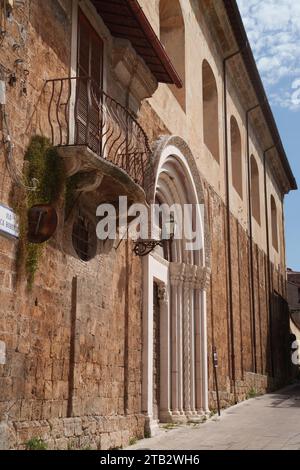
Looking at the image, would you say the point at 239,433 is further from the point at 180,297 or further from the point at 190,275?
the point at 190,275

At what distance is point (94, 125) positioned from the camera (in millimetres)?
9102

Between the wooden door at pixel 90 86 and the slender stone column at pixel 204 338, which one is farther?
the slender stone column at pixel 204 338

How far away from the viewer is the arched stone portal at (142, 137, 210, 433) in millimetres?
11891

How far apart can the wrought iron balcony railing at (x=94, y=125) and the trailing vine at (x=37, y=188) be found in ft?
1.09

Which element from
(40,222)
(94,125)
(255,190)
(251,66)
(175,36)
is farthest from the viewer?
(255,190)

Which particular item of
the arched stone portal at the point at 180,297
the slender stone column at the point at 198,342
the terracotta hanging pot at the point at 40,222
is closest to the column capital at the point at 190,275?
the arched stone portal at the point at 180,297

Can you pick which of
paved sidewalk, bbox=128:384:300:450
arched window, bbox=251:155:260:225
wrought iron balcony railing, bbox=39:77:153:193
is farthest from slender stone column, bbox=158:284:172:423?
arched window, bbox=251:155:260:225

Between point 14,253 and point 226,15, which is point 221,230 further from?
point 14,253

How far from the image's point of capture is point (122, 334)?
31.6 ft

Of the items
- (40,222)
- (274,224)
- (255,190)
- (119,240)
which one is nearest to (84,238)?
(119,240)

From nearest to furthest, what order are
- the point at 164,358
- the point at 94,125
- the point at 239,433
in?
the point at 94,125, the point at 239,433, the point at 164,358

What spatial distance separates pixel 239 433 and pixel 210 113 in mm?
9569

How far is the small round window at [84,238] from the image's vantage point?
8.45 meters

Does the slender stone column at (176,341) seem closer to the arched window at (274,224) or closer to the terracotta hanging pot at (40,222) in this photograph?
the terracotta hanging pot at (40,222)
